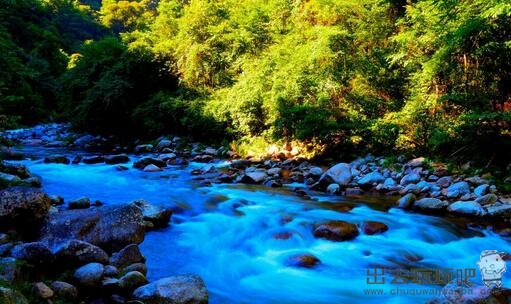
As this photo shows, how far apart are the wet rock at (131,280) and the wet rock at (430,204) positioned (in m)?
5.56

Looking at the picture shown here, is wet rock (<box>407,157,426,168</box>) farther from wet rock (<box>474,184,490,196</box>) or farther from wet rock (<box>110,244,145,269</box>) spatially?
wet rock (<box>110,244,145,269</box>)

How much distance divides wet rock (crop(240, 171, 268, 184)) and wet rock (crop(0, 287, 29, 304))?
7.52 m

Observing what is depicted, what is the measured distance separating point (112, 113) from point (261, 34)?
9.69 m

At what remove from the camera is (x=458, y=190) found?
8.09 meters

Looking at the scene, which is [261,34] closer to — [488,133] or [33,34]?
[488,133]

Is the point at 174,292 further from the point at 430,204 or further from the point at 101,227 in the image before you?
the point at 430,204

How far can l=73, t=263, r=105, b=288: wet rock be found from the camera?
4035 mm

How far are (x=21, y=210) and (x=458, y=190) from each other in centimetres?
767

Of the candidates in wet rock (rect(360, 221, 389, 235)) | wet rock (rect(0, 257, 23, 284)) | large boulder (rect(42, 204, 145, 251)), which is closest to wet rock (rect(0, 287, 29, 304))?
wet rock (rect(0, 257, 23, 284))

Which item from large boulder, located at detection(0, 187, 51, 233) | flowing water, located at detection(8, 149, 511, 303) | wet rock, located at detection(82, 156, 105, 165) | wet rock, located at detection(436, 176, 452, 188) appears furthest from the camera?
wet rock, located at detection(82, 156, 105, 165)

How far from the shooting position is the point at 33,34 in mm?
41344

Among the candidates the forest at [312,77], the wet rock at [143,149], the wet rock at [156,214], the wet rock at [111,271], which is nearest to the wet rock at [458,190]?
the forest at [312,77]

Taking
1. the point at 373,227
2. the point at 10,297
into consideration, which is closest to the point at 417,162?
the point at 373,227

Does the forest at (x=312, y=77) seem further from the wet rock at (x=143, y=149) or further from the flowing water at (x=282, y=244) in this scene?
the flowing water at (x=282, y=244)
